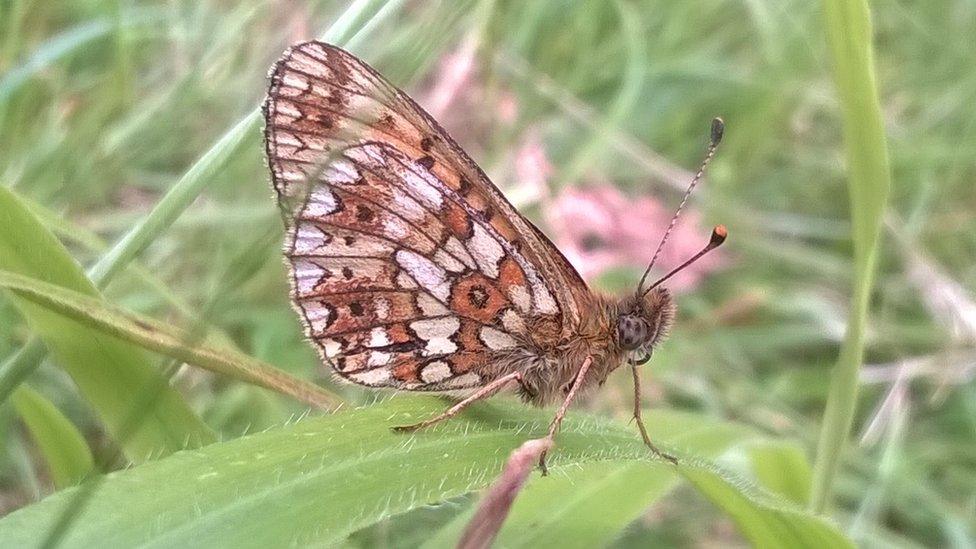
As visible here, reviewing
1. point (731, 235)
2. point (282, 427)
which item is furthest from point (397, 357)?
point (731, 235)

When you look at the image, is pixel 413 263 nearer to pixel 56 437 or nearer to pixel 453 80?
pixel 56 437

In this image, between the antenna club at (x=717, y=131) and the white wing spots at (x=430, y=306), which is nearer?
the white wing spots at (x=430, y=306)

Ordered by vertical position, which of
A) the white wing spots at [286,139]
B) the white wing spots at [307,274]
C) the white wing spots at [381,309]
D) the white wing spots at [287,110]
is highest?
the white wing spots at [287,110]

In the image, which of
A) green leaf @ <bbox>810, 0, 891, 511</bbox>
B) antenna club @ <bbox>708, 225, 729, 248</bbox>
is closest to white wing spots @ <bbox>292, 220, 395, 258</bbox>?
antenna club @ <bbox>708, 225, 729, 248</bbox>

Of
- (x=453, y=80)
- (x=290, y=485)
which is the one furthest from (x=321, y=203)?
(x=453, y=80)

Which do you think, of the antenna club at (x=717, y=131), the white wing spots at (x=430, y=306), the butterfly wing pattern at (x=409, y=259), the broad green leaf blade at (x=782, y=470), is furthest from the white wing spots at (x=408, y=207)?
the broad green leaf blade at (x=782, y=470)

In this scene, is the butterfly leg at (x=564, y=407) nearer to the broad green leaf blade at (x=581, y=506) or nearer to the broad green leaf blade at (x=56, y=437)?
the broad green leaf blade at (x=581, y=506)
